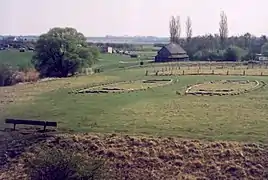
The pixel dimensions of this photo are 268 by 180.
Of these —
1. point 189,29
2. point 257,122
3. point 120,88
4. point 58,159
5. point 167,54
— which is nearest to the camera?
point 58,159

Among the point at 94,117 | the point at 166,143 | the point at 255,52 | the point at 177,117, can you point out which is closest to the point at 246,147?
the point at 166,143

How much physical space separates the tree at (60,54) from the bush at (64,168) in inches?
2277

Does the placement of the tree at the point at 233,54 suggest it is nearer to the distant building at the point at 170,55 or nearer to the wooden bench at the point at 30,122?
the distant building at the point at 170,55

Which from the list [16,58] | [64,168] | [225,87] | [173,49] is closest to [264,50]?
[173,49]

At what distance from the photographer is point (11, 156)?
30.5 m

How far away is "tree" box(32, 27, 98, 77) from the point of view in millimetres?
79438

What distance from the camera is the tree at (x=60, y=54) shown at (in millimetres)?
79438

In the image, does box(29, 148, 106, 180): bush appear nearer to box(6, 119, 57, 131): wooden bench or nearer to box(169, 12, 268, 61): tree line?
box(6, 119, 57, 131): wooden bench

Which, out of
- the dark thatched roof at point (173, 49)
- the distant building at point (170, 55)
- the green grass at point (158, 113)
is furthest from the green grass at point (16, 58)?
the green grass at point (158, 113)

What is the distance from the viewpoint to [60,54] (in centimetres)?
7994

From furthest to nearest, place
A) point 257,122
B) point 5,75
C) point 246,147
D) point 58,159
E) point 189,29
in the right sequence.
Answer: point 189,29, point 5,75, point 257,122, point 246,147, point 58,159

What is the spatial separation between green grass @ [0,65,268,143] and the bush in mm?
11242

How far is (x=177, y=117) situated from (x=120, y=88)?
19.1m

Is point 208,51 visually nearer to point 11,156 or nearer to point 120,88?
point 120,88
